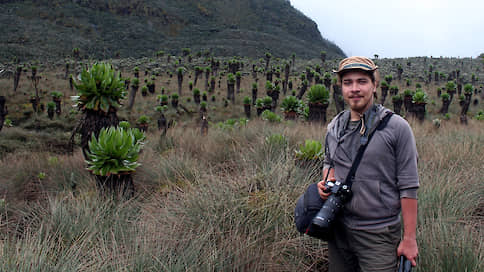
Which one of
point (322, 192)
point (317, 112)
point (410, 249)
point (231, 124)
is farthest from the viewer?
point (231, 124)

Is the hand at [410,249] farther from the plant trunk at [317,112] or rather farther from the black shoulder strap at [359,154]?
the plant trunk at [317,112]

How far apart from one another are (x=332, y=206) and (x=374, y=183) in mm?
283

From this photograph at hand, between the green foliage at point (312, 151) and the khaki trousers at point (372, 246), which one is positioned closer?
the khaki trousers at point (372, 246)

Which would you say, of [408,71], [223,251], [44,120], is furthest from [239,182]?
[408,71]

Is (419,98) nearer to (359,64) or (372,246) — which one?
(359,64)

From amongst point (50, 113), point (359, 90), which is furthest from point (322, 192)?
point (50, 113)

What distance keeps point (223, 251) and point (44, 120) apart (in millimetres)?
22693

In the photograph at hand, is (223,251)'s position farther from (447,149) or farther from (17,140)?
(17,140)

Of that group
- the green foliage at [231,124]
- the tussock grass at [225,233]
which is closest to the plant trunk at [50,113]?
the green foliage at [231,124]

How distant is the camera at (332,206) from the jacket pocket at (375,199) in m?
0.08

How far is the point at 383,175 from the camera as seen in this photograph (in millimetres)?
1798

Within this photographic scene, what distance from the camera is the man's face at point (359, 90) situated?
6.29 feet

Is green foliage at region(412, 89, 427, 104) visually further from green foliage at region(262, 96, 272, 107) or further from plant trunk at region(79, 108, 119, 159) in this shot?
plant trunk at region(79, 108, 119, 159)

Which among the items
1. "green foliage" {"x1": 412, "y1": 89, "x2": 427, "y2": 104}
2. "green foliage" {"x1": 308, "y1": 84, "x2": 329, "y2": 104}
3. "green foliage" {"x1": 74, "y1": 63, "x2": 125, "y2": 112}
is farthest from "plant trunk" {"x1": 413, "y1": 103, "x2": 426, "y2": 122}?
"green foliage" {"x1": 74, "y1": 63, "x2": 125, "y2": 112}
